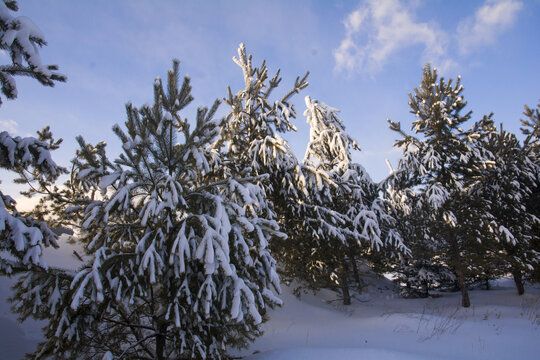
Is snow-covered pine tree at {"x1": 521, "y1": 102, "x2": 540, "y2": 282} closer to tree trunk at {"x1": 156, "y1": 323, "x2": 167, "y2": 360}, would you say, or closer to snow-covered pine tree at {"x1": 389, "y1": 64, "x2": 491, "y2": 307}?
snow-covered pine tree at {"x1": 389, "y1": 64, "x2": 491, "y2": 307}

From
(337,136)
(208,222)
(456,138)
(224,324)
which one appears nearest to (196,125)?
(208,222)

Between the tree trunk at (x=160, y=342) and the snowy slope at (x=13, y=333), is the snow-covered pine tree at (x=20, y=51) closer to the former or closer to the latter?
the tree trunk at (x=160, y=342)

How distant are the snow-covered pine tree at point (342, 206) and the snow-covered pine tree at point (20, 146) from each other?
6.52 metres

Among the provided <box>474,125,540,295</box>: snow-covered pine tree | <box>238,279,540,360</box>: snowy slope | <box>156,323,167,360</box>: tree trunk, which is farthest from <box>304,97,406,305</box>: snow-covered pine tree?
<box>156,323,167,360</box>: tree trunk

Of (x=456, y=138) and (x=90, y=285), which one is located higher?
(x=456, y=138)

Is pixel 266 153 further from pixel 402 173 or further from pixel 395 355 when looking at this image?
pixel 402 173

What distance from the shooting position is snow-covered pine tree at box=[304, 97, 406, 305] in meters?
9.12

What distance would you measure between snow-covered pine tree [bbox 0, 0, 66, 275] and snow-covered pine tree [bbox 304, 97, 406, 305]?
21.4ft

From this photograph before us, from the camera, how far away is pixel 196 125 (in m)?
4.65

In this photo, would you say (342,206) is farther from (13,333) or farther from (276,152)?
(13,333)

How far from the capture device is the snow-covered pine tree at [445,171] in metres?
10.7

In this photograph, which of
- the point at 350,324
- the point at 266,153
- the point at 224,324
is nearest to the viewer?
the point at 224,324

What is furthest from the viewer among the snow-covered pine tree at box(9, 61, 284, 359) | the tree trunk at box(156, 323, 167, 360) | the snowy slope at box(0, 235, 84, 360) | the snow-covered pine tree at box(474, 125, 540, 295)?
the snow-covered pine tree at box(474, 125, 540, 295)

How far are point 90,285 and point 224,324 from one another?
1.98 m
